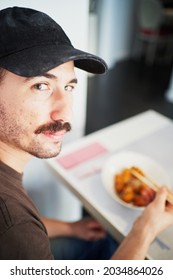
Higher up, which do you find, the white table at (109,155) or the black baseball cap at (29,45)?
the black baseball cap at (29,45)

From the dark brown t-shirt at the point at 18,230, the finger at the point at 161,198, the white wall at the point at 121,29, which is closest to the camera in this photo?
the dark brown t-shirt at the point at 18,230

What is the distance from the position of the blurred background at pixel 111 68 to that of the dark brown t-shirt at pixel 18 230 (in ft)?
1.19

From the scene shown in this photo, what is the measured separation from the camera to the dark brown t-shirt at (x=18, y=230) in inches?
15.4

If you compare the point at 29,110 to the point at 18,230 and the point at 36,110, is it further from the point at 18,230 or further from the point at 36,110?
the point at 18,230

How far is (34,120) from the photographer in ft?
1.62

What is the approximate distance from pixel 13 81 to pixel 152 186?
0.44 metres

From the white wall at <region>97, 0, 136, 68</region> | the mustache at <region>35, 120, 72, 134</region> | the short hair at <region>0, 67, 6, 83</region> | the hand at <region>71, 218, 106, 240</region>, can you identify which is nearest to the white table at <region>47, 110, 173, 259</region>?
the hand at <region>71, 218, 106, 240</region>

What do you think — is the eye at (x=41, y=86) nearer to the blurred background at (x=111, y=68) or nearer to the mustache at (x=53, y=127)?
the mustache at (x=53, y=127)

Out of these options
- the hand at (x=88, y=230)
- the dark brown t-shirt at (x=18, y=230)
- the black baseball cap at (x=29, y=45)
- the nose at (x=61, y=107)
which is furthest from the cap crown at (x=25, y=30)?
the hand at (x=88, y=230)

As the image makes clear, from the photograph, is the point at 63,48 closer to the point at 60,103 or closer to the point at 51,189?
the point at 60,103

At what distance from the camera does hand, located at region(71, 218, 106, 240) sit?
82cm

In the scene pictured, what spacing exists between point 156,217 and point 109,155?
0.33 meters

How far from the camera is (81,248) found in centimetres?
80

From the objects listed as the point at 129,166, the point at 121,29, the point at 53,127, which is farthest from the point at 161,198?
the point at 121,29
